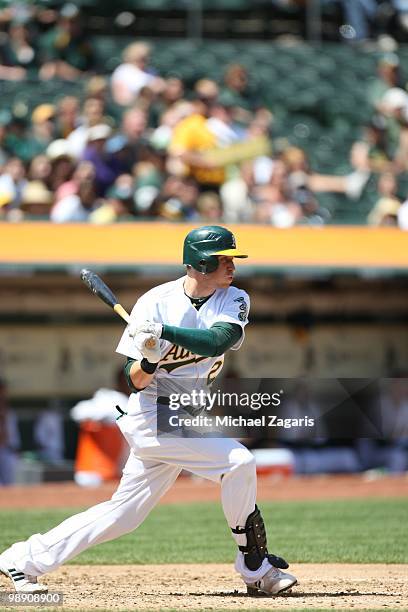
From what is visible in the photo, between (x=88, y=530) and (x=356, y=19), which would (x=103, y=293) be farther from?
(x=356, y=19)

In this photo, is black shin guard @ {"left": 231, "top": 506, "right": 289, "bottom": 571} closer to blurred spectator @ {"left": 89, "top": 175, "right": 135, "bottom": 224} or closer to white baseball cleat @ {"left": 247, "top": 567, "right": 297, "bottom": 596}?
white baseball cleat @ {"left": 247, "top": 567, "right": 297, "bottom": 596}

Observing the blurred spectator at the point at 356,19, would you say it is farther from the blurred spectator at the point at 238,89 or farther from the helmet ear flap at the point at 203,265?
the helmet ear flap at the point at 203,265

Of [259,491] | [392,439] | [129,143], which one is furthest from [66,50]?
[259,491]

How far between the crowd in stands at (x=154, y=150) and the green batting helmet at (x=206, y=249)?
603 cm

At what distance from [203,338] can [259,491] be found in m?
6.02

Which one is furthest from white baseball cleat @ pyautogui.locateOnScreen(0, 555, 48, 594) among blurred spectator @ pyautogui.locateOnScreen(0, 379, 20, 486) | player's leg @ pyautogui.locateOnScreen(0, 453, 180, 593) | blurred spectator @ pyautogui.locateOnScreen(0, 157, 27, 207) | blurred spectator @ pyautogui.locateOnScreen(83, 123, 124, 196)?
blurred spectator @ pyautogui.locateOnScreen(83, 123, 124, 196)

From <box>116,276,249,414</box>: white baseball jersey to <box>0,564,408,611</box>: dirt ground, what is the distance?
2.81 feet

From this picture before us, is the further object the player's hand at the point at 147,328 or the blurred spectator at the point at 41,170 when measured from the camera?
the blurred spectator at the point at 41,170

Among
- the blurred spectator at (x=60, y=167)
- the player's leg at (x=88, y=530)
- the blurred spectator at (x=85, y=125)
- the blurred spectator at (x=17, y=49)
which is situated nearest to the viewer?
the player's leg at (x=88, y=530)

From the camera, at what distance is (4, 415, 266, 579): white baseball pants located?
5.12 meters

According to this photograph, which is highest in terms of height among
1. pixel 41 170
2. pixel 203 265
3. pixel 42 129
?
pixel 203 265

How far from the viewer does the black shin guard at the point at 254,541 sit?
5.26 m

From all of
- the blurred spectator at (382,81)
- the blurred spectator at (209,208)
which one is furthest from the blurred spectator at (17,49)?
the blurred spectator at (382,81)

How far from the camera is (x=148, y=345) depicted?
4777mm
